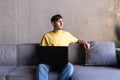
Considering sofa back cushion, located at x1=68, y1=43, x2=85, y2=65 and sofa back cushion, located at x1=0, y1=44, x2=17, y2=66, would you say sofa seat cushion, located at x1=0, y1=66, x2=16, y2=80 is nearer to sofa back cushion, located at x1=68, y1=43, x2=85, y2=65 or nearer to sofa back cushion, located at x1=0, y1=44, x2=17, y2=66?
sofa back cushion, located at x1=0, y1=44, x2=17, y2=66

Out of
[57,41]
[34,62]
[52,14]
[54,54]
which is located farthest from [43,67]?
[52,14]

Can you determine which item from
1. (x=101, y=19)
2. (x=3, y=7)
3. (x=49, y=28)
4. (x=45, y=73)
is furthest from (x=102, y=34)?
(x=3, y=7)

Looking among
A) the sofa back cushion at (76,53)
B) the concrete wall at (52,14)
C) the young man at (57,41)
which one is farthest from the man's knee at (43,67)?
the concrete wall at (52,14)

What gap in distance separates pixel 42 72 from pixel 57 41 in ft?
1.74

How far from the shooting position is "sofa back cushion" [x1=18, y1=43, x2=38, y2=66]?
153 inches

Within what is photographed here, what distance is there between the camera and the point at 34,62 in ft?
12.8

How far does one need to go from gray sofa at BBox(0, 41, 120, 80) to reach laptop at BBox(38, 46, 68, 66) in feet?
0.56

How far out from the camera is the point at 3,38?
14.4 ft

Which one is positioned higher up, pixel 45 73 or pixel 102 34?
pixel 102 34

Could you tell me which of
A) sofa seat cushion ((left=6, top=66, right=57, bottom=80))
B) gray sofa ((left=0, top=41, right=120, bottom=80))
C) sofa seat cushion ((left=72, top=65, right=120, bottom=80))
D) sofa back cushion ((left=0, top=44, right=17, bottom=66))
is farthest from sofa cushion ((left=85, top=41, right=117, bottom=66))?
sofa back cushion ((left=0, top=44, right=17, bottom=66))

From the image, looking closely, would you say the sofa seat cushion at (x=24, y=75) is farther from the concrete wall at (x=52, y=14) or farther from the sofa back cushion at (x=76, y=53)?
the concrete wall at (x=52, y=14)

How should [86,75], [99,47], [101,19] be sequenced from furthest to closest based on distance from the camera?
1. [101,19]
2. [99,47]
3. [86,75]

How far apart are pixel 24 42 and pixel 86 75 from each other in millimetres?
1611

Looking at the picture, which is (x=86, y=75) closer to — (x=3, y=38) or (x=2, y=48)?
(x=2, y=48)
